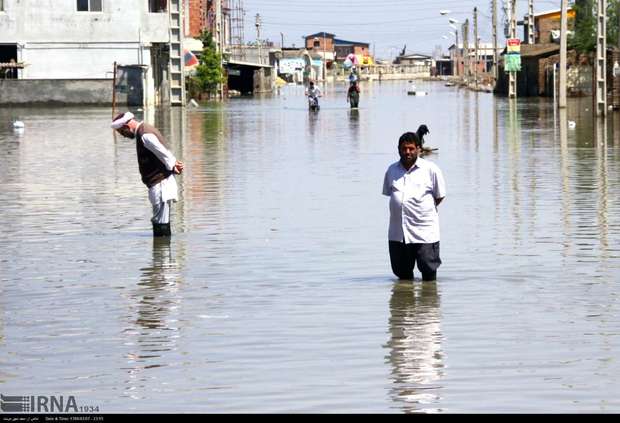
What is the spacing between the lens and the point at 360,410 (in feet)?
26.0

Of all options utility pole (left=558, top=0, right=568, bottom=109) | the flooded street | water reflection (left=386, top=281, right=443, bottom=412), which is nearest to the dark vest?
the flooded street

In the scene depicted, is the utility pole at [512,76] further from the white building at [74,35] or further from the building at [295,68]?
the building at [295,68]

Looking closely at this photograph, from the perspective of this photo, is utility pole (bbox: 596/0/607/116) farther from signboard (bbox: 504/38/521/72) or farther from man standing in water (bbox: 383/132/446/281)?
man standing in water (bbox: 383/132/446/281)

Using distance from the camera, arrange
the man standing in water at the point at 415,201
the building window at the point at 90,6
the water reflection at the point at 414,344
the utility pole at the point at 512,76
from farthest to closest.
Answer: the utility pole at the point at 512,76, the building window at the point at 90,6, the man standing in water at the point at 415,201, the water reflection at the point at 414,344

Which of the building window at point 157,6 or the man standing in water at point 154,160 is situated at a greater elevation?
the building window at point 157,6

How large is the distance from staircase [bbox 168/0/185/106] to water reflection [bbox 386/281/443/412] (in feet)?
160

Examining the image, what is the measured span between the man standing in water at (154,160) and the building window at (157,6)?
55403 mm

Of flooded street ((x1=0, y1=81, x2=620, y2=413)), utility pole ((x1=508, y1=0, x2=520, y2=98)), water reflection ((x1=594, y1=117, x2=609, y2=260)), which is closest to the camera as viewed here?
flooded street ((x1=0, y1=81, x2=620, y2=413))

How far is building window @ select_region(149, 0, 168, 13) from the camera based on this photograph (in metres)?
70.8

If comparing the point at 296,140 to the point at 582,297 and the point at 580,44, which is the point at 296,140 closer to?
the point at 582,297

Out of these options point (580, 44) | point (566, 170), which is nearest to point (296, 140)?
point (566, 170)

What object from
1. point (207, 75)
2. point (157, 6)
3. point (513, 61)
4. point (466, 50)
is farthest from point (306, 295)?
point (466, 50)

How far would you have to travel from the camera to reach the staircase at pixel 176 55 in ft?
198

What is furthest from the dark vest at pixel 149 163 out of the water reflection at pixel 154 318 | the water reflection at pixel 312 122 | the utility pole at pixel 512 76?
the utility pole at pixel 512 76
